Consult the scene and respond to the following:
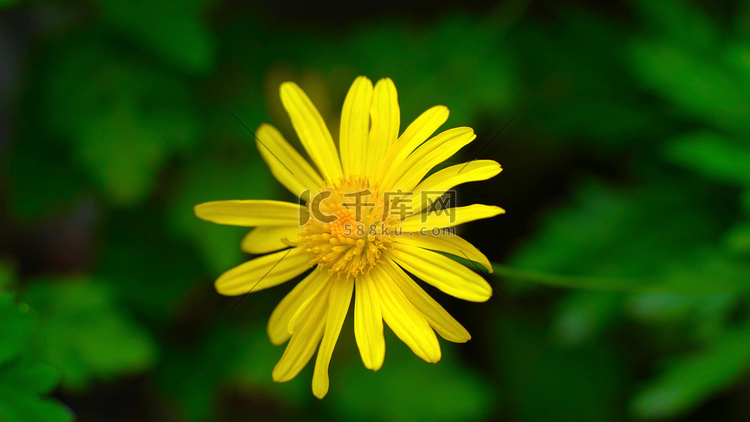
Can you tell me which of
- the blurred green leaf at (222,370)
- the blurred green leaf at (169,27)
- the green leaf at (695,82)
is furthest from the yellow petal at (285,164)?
the green leaf at (695,82)

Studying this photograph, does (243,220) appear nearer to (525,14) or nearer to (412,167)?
(412,167)

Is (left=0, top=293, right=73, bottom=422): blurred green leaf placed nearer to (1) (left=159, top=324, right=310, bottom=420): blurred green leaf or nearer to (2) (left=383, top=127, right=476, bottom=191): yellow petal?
(2) (left=383, top=127, right=476, bottom=191): yellow petal

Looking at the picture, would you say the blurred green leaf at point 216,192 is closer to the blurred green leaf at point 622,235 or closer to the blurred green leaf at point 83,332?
the blurred green leaf at point 83,332

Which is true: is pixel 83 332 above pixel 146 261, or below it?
below

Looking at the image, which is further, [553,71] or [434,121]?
[553,71]

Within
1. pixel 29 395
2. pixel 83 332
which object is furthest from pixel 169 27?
pixel 29 395

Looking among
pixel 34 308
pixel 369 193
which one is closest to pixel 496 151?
pixel 369 193

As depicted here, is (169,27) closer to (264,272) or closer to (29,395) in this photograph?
(264,272)

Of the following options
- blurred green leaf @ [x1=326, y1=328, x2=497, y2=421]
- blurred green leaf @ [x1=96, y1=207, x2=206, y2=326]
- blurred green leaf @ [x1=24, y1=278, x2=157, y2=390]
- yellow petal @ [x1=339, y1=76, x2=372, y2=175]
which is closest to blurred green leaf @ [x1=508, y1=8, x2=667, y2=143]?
blurred green leaf @ [x1=326, y1=328, x2=497, y2=421]
